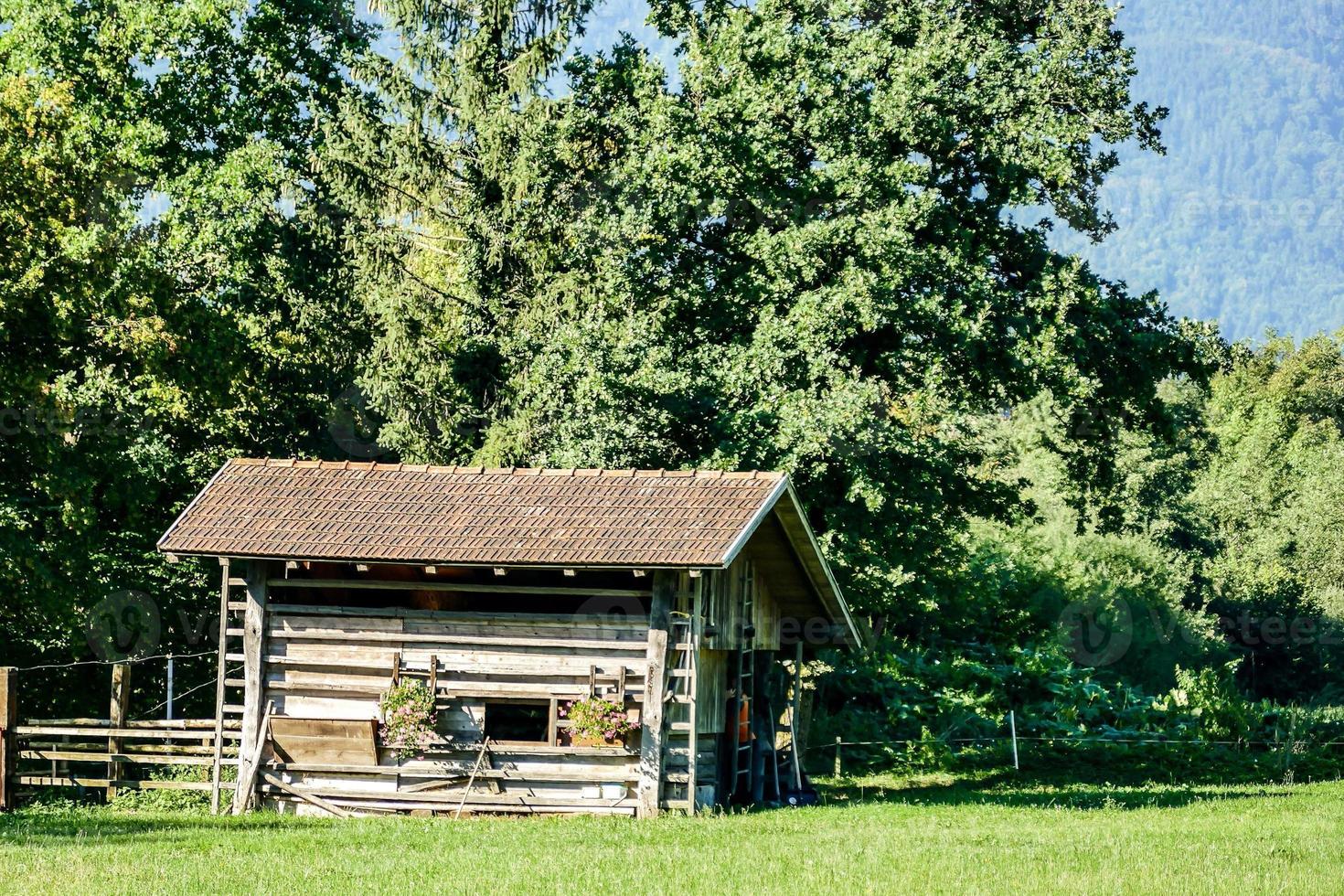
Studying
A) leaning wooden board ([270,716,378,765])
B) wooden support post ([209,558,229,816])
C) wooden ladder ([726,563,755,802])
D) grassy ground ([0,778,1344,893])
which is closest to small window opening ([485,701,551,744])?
leaning wooden board ([270,716,378,765])

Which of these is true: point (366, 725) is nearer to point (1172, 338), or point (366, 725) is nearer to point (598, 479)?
point (598, 479)

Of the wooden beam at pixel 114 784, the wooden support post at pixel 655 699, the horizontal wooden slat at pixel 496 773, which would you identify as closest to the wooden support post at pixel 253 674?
the horizontal wooden slat at pixel 496 773

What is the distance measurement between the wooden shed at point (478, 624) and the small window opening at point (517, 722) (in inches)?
26.4

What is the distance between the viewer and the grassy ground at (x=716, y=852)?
15141mm

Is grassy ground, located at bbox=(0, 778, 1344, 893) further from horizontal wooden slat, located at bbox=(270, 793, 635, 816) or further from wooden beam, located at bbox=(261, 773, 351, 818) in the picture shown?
wooden beam, located at bbox=(261, 773, 351, 818)

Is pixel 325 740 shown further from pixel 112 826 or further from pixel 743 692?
pixel 743 692

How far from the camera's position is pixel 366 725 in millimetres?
21828

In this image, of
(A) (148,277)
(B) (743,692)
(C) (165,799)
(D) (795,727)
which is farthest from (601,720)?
(A) (148,277)

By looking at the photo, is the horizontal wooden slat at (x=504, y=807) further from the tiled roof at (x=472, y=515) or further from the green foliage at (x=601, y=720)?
the tiled roof at (x=472, y=515)

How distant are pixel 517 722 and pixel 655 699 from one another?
3.74m

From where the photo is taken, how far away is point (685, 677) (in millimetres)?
21828

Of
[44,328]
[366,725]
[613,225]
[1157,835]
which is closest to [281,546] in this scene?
[366,725]

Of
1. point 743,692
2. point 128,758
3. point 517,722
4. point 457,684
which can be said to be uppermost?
point 457,684

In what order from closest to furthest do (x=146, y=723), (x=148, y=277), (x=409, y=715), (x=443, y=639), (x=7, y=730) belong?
(x=7, y=730) → (x=409, y=715) → (x=443, y=639) → (x=146, y=723) → (x=148, y=277)
